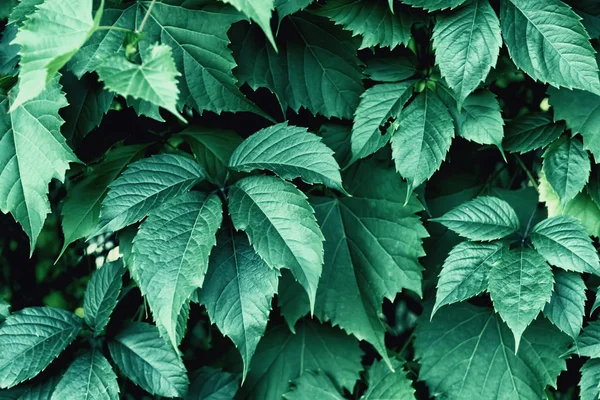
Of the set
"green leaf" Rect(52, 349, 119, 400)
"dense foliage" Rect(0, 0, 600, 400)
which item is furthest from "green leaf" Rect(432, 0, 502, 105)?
"green leaf" Rect(52, 349, 119, 400)

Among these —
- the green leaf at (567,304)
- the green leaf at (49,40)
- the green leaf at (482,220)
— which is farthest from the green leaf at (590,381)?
the green leaf at (49,40)

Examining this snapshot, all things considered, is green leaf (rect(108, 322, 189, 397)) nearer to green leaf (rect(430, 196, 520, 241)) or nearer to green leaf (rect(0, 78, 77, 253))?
green leaf (rect(0, 78, 77, 253))

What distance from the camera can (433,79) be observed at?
53.5 inches

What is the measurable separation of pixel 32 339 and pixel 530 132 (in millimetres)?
1236

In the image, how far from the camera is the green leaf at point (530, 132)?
1394 millimetres

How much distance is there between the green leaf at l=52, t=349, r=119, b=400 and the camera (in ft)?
3.95

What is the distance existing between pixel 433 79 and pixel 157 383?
3.03 ft

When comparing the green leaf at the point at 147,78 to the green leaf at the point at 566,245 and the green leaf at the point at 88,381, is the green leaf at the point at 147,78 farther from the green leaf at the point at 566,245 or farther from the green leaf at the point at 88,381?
the green leaf at the point at 566,245

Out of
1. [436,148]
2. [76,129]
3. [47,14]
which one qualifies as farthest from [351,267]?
[47,14]

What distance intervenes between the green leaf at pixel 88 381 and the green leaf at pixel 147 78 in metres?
0.63

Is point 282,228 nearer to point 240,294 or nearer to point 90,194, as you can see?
point 240,294

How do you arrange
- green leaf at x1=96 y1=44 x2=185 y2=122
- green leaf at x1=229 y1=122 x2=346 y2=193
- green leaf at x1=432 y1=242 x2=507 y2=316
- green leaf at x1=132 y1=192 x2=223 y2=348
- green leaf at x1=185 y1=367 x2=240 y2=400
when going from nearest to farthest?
1. green leaf at x1=96 y1=44 x2=185 y2=122
2. green leaf at x1=132 y1=192 x2=223 y2=348
3. green leaf at x1=229 y1=122 x2=346 y2=193
4. green leaf at x1=432 y1=242 x2=507 y2=316
5. green leaf at x1=185 y1=367 x2=240 y2=400

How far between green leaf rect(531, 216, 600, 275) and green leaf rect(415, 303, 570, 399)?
0.27 metres

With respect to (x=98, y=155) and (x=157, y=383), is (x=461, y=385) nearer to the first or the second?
(x=157, y=383)
